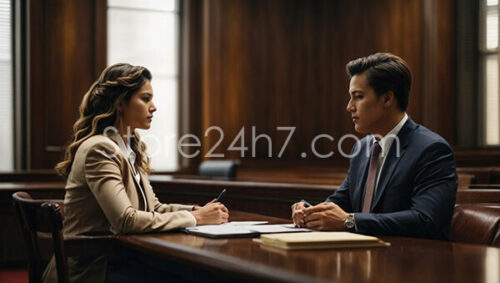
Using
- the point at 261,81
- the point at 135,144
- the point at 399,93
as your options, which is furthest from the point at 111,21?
the point at 399,93

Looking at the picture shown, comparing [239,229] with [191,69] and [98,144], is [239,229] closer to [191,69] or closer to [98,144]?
[98,144]

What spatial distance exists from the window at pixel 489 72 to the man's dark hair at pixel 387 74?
432 centimetres

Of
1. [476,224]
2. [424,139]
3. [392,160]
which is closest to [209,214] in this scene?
[392,160]

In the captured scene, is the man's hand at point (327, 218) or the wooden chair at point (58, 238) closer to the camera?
the wooden chair at point (58, 238)

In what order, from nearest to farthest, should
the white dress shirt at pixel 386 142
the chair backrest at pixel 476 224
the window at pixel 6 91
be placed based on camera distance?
the chair backrest at pixel 476 224, the white dress shirt at pixel 386 142, the window at pixel 6 91

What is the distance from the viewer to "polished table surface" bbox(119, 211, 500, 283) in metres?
1.31

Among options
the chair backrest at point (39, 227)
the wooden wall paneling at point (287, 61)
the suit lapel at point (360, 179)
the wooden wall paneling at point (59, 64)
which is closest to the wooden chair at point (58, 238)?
the chair backrest at point (39, 227)

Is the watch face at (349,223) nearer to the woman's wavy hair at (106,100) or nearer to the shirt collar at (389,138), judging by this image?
the shirt collar at (389,138)

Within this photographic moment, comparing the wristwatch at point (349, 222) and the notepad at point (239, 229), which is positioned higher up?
the wristwatch at point (349, 222)

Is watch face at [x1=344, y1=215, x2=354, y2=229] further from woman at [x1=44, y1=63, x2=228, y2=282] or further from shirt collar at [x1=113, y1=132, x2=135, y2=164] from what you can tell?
shirt collar at [x1=113, y1=132, x2=135, y2=164]

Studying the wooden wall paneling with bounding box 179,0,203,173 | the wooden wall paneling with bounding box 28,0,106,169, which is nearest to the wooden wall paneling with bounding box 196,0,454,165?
the wooden wall paneling with bounding box 179,0,203,173

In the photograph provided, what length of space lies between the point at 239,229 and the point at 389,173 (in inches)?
24.1

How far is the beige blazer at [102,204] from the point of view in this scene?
2131 mm

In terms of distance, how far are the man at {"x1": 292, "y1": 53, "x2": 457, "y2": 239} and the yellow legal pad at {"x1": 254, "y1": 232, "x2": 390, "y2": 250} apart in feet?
1.12
